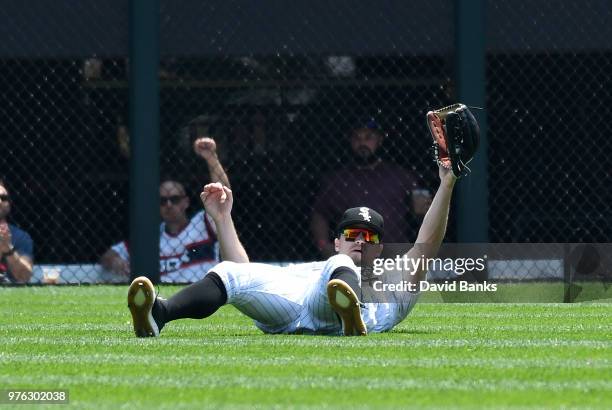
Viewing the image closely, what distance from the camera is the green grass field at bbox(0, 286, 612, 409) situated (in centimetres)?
439

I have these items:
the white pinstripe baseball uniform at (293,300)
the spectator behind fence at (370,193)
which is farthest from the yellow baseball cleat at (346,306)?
the spectator behind fence at (370,193)

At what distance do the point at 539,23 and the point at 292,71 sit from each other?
1.82 meters

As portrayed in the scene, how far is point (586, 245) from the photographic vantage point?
10125 millimetres

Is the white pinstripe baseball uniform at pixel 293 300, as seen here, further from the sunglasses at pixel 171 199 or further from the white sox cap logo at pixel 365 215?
the sunglasses at pixel 171 199

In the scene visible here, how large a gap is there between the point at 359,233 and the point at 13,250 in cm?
432

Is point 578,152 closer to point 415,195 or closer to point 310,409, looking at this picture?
point 415,195

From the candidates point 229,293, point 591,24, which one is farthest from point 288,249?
point 229,293

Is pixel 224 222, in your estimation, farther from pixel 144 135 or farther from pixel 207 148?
pixel 144 135

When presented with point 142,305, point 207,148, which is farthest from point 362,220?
point 207,148

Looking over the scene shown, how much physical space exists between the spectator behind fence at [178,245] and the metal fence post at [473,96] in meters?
1.79

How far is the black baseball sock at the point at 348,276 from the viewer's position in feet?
20.0

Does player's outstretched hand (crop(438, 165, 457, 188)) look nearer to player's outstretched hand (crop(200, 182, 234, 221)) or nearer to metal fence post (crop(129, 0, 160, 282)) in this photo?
player's outstretched hand (crop(200, 182, 234, 221))

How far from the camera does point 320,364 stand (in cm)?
523

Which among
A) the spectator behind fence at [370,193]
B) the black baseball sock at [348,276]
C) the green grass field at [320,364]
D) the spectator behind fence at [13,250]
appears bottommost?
the green grass field at [320,364]
